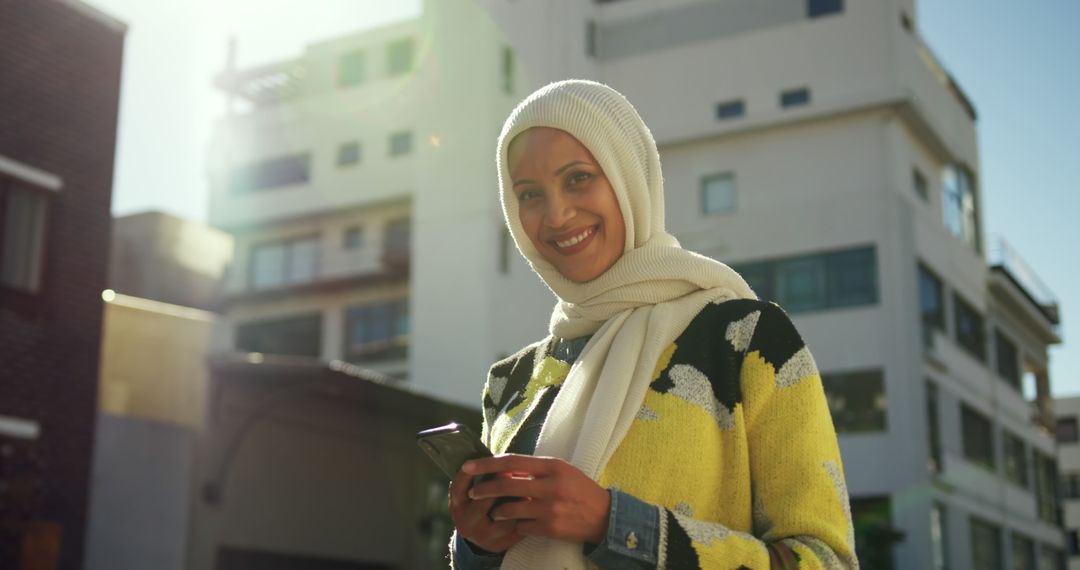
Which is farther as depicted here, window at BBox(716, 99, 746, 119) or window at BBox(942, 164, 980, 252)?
window at BBox(942, 164, 980, 252)

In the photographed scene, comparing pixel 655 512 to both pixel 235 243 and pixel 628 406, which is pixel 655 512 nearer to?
pixel 628 406

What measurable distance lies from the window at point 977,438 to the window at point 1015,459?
1.19 metres

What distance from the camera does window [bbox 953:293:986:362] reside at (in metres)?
32.0

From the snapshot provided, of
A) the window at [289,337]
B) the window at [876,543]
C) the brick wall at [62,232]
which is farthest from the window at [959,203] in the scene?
the brick wall at [62,232]

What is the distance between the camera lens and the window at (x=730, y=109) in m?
30.6

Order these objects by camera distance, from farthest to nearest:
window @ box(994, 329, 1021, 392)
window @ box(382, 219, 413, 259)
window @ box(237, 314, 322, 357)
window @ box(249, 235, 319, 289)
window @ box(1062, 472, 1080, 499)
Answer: window @ box(1062, 472, 1080, 499), window @ box(249, 235, 319, 289), window @ box(237, 314, 322, 357), window @ box(382, 219, 413, 259), window @ box(994, 329, 1021, 392)

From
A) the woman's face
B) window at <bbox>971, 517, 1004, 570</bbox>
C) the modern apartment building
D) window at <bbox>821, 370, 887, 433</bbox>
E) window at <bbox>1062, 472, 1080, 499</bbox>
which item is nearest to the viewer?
the woman's face

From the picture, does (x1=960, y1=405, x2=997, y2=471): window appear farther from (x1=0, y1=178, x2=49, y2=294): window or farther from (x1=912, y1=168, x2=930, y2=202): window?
(x1=0, y1=178, x2=49, y2=294): window

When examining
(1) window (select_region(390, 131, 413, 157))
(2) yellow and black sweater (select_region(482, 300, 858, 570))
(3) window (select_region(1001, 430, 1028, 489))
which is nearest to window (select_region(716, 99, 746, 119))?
(1) window (select_region(390, 131, 413, 157))

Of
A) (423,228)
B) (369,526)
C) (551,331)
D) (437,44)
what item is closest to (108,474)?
(369,526)

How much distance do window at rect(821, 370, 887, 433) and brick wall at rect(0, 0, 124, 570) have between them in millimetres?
17983

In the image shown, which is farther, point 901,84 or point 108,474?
point 901,84

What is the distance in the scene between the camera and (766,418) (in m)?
2.02

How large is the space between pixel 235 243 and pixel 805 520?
4058 centimetres
